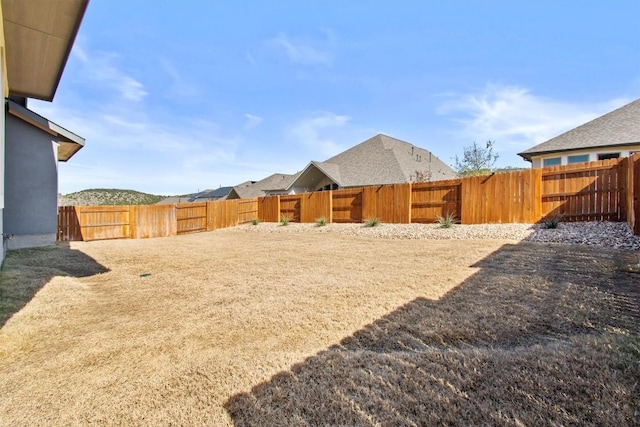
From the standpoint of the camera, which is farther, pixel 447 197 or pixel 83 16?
pixel 447 197

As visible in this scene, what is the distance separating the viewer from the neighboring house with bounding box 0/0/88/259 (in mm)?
5419

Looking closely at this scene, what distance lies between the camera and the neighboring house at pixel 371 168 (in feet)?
62.8

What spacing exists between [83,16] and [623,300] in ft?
26.9

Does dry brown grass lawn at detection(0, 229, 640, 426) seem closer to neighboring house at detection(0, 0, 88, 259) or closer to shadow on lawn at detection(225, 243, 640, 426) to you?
shadow on lawn at detection(225, 243, 640, 426)

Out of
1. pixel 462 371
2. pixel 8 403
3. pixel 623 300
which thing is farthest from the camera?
pixel 623 300

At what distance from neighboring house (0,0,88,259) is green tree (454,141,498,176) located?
21976mm

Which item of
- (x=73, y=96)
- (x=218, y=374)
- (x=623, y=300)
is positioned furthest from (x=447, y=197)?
(x=73, y=96)

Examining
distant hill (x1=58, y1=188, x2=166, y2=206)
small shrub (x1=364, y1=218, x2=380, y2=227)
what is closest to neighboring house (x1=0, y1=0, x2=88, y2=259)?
small shrub (x1=364, y1=218, x2=380, y2=227)

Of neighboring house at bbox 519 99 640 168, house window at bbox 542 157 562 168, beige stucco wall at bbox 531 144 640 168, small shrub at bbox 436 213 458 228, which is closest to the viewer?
small shrub at bbox 436 213 458 228

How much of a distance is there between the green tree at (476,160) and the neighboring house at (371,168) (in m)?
1.29

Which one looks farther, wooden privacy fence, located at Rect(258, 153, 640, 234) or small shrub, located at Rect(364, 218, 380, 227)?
small shrub, located at Rect(364, 218, 380, 227)

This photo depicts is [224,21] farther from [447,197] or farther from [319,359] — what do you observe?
[319,359]

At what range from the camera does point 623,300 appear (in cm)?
322

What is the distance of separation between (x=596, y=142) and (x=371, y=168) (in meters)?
11.2
